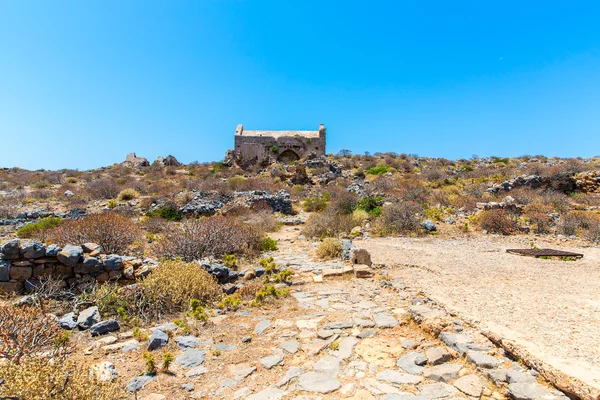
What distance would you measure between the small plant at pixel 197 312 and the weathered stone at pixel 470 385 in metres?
3.03

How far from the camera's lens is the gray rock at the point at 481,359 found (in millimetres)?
3040

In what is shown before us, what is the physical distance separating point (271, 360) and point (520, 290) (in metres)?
3.99

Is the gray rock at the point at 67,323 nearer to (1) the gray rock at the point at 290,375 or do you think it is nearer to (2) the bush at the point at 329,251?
(1) the gray rock at the point at 290,375

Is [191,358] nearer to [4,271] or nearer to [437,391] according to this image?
[437,391]

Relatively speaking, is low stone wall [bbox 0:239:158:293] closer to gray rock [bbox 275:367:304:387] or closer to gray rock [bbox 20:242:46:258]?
gray rock [bbox 20:242:46:258]

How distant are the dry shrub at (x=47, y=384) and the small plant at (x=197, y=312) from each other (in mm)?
1668

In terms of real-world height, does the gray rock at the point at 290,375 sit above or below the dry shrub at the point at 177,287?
below

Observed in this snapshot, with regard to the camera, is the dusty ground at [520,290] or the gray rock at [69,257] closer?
the dusty ground at [520,290]

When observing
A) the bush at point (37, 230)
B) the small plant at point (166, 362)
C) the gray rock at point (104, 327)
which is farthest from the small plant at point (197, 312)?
the bush at point (37, 230)

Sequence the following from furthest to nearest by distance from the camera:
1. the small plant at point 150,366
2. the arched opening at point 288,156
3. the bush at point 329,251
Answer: the arched opening at point 288,156
the bush at point 329,251
the small plant at point 150,366

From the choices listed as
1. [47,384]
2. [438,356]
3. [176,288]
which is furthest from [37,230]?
[438,356]

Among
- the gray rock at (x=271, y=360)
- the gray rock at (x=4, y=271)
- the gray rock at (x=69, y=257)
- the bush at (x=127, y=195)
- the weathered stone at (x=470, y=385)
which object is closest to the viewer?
the weathered stone at (x=470, y=385)

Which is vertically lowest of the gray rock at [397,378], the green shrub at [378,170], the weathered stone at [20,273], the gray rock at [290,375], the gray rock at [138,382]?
the gray rock at [138,382]

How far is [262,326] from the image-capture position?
Answer: 443 cm
